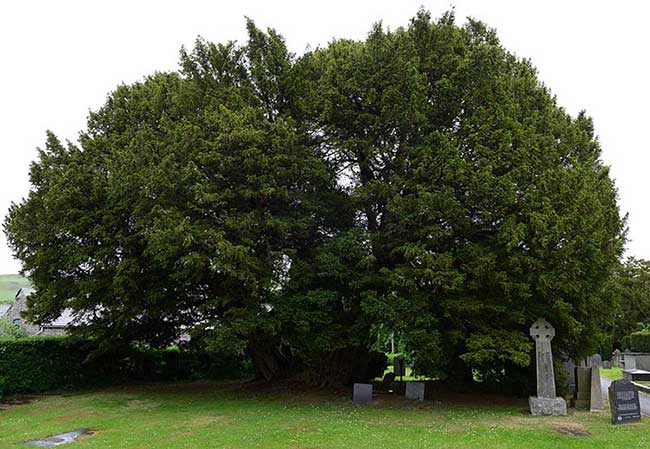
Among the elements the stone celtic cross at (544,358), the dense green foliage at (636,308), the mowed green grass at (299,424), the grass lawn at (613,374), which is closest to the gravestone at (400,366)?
the mowed green grass at (299,424)

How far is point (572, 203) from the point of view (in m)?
16.7

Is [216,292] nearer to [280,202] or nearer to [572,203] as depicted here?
[280,202]

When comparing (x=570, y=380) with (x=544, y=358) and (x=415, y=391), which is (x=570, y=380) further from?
(x=415, y=391)

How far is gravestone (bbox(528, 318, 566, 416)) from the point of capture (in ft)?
49.6

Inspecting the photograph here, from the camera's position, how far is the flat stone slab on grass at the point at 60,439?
12.0 meters

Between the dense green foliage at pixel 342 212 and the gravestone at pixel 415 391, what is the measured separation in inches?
61.3

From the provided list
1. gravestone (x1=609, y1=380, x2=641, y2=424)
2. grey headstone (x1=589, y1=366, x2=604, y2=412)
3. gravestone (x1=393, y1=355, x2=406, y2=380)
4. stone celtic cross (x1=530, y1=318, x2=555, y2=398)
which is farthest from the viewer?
gravestone (x1=393, y1=355, x2=406, y2=380)

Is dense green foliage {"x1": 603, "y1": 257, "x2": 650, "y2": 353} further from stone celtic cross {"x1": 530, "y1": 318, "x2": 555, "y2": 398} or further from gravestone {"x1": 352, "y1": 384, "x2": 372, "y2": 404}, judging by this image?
gravestone {"x1": 352, "y1": 384, "x2": 372, "y2": 404}

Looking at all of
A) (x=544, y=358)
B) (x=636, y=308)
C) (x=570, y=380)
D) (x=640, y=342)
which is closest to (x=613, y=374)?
(x=640, y=342)

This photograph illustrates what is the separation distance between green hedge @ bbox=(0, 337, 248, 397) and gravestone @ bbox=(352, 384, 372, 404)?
11993 millimetres

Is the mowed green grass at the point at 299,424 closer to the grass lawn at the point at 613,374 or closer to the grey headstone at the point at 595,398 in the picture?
the grey headstone at the point at 595,398

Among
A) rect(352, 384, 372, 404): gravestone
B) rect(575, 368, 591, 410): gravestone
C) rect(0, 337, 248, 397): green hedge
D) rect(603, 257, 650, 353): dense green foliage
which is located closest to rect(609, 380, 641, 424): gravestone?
rect(575, 368, 591, 410): gravestone

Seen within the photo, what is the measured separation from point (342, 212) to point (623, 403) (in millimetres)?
10634

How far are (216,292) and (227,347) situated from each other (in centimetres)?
427
